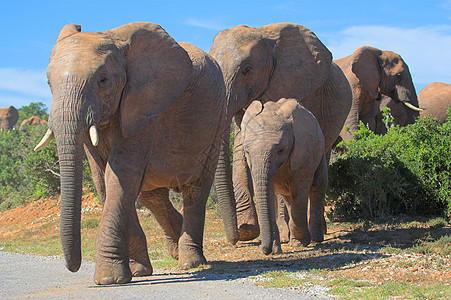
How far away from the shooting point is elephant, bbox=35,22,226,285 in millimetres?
5562

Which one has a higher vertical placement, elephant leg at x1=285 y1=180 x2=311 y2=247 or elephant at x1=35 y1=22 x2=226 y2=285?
elephant at x1=35 y1=22 x2=226 y2=285

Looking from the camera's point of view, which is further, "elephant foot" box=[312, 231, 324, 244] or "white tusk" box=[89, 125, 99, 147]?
"elephant foot" box=[312, 231, 324, 244]

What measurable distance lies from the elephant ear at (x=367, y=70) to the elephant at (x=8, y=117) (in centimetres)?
5020

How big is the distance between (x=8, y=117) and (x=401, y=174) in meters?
55.8

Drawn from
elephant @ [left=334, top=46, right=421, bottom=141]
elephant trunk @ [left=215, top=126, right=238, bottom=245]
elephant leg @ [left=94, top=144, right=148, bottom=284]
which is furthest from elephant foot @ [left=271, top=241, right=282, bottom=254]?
elephant @ [left=334, top=46, right=421, bottom=141]

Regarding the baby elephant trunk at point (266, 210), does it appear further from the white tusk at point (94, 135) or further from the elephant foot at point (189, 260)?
the white tusk at point (94, 135)

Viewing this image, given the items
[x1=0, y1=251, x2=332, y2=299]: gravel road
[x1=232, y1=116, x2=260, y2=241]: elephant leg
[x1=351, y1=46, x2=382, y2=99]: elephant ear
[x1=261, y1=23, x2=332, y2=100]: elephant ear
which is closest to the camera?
[x1=0, y1=251, x2=332, y2=299]: gravel road

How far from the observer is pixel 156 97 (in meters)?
6.38

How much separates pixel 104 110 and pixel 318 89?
5.31 meters

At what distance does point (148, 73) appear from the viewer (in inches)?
249

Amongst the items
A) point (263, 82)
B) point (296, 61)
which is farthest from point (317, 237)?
point (296, 61)

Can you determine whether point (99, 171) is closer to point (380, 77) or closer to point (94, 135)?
point (94, 135)

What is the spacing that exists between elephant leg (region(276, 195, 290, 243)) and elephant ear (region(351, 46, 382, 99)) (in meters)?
7.32

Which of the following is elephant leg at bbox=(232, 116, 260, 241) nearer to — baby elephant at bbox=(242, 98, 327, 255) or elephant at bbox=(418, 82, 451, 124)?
baby elephant at bbox=(242, 98, 327, 255)
